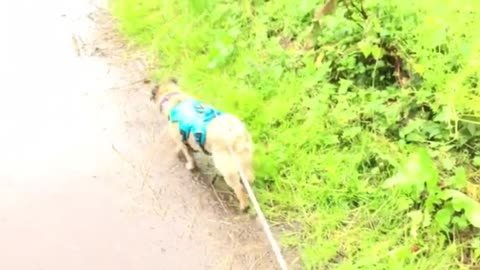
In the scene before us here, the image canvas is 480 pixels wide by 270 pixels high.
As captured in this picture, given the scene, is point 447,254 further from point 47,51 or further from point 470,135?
point 47,51

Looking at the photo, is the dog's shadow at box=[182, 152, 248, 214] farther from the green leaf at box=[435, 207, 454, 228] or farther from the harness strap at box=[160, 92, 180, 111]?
the green leaf at box=[435, 207, 454, 228]

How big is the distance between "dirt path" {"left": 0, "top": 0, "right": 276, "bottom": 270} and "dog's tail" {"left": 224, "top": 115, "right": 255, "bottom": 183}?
0.31 m

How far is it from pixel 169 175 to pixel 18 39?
2422 mm

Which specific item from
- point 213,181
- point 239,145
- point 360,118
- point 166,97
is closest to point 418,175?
point 360,118

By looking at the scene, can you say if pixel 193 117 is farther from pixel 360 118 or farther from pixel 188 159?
pixel 360 118

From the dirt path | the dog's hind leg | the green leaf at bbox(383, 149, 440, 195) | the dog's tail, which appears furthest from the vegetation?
the dirt path

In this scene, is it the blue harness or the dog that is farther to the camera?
the blue harness

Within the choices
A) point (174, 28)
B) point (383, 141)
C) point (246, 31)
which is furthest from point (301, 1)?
point (383, 141)

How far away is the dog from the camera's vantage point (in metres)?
3.74

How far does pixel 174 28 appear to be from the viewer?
5629 mm

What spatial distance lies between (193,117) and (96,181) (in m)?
0.75

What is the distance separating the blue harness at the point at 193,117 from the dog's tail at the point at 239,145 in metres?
0.17

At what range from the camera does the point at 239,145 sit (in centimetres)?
372

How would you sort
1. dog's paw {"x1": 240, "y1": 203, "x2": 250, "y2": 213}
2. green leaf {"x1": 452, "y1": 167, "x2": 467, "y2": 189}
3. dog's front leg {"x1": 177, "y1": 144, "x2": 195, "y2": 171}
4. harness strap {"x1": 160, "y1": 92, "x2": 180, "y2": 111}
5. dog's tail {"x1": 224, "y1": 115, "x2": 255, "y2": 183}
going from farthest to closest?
harness strap {"x1": 160, "y1": 92, "x2": 180, "y2": 111} → dog's front leg {"x1": 177, "y1": 144, "x2": 195, "y2": 171} → dog's paw {"x1": 240, "y1": 203, "x2": 250, "y2": 213} → dog's tail {"x1": 224, "y1": 115, "x2": 255, "y2": 183} → green leaf {"x1": 452, "y1": 167, "x2": 467, "y2": 189}
